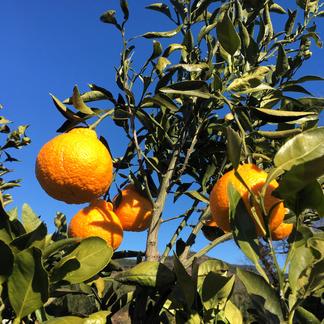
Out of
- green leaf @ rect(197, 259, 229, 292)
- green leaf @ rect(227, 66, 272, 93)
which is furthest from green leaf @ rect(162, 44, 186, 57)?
green leaf @ rect(197, 259, 229, 292)

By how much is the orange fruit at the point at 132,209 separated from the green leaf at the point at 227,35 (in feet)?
1.60

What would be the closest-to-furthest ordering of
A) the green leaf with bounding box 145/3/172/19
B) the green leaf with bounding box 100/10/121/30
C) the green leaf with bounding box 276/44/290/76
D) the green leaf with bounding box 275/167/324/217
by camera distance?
the green leaf with bounding box 275/167/324/217
the green leaf with bounding box 276/44/290/76
the green leaf with bounding box 100/10/121/30
the green leaf with bounding box 145/3/172/19

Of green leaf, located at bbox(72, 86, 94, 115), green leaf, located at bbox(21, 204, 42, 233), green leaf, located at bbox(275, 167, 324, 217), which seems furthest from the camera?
green leaf, located at bbox(72, 86, 94, 115)

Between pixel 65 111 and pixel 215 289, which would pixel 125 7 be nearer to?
pixel 65 111

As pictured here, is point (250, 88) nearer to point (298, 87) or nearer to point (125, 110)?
point (298, 87)

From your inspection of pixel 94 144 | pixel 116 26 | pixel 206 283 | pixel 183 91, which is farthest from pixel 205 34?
pixel 206 283

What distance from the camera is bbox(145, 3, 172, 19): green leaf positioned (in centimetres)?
146

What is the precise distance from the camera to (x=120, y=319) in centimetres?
125

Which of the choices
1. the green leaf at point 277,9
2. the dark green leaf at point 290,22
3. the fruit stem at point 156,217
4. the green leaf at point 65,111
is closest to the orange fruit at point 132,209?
Result: the fruit stem at point 156,217

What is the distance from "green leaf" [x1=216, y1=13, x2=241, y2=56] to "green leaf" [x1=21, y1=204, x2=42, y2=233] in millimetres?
616

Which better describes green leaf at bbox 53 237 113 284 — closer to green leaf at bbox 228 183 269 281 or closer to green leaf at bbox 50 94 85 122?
green leaf at bbox 228 183 269 281

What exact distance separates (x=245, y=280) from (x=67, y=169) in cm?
52

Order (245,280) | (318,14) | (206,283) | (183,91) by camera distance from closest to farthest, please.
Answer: (245,280) → (206,283) → (183,91) → (318,14)

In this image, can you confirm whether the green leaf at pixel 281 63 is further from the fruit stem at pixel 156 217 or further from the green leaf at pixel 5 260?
the green leaf at pixel 5 260
